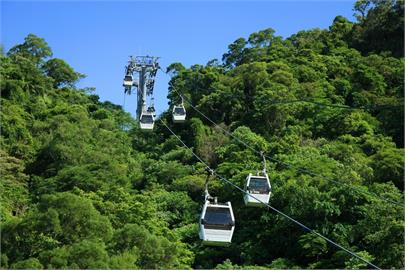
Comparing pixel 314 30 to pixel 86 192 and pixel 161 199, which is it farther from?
pixel 86 192

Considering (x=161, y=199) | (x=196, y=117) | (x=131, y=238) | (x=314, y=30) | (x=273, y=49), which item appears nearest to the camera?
(x=131, y=238)

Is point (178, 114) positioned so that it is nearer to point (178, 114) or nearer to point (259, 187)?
point (178, 114)

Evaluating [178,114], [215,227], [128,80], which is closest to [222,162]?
[178,114]

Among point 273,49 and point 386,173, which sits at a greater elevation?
point 273,49

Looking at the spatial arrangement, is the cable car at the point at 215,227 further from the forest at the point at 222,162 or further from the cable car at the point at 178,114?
the cable car at the point at 178,114

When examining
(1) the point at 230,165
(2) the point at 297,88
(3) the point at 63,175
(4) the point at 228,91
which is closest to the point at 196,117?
(4) the point at 228,91

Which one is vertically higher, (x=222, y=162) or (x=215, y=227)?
(x=222, y=162)

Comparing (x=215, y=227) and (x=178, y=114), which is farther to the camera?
(x=178, y=114)

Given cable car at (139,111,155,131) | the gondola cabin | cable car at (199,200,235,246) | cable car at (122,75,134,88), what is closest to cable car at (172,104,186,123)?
the gondola cabin

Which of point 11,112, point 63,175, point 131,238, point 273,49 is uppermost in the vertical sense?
point 273,49

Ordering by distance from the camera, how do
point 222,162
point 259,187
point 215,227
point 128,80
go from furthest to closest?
point 128,80 < point 222,162 < point 259,187 < point 215,227
